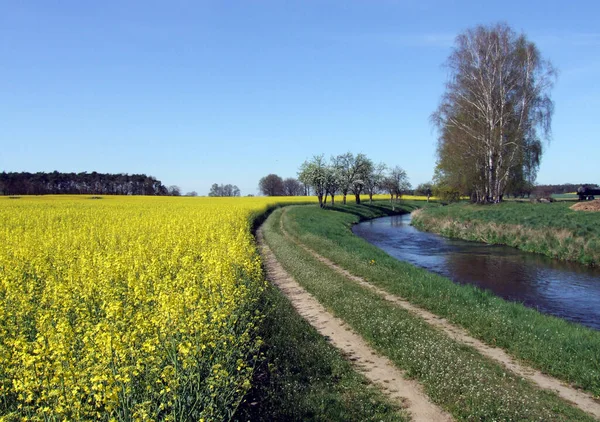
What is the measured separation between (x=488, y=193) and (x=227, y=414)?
1792 inches

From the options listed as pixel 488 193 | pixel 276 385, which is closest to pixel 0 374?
pixel 276 385

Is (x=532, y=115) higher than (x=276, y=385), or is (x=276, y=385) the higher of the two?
(x=532, y=115)

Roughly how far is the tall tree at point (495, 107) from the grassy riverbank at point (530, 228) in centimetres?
516

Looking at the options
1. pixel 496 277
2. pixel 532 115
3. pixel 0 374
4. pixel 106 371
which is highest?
pixel 532 115

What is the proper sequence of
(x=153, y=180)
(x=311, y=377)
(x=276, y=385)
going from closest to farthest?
1. (x=276, y=385)
2. (x=311, y=377)
3. (x=153, y=180)

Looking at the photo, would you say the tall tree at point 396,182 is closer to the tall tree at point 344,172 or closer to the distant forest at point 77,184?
the tall tree at point 344,172

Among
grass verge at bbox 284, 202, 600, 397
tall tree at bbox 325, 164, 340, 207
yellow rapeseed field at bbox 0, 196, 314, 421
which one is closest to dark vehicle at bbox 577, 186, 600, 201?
tall tree at bbox 325, 164, 340, 207

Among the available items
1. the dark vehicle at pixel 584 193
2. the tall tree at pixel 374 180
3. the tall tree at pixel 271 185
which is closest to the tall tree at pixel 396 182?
the tall tree at pixel 374 180

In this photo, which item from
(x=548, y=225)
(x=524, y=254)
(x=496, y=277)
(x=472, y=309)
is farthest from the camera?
(x=548, y=225)

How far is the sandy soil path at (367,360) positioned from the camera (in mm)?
7551

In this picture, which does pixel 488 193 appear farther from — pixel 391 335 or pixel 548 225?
pixel 391 335

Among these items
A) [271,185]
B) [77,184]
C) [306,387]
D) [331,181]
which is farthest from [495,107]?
[271,185]

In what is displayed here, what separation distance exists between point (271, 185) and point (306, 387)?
166m

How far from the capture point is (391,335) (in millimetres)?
10594
